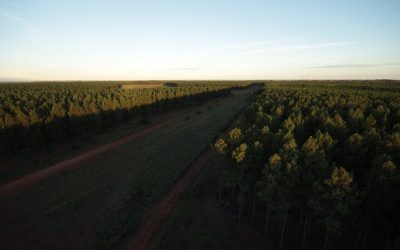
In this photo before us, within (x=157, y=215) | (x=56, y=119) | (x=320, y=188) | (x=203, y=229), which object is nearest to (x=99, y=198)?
(x=157, y=215)

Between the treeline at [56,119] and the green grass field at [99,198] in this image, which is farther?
the treeline at [56,119]

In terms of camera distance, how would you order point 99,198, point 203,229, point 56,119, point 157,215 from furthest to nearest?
1. point 56,119
2. point 99,198
3. point 157,215
4. point 203,229

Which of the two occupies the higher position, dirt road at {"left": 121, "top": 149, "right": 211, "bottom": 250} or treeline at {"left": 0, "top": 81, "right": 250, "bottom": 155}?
treeline at {"left": 0, "top": 81, "right": 250, "bottom": 155}

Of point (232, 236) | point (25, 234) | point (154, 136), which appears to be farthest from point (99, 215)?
point (154, 136)

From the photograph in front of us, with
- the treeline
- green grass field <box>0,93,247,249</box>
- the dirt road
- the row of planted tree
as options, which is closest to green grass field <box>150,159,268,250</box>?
the dirt road

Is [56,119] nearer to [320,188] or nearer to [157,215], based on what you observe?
[157,215]

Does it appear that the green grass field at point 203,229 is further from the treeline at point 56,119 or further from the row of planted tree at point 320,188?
the treeline at point 56,119

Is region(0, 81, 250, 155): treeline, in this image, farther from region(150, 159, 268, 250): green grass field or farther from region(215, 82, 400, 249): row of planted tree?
region(215, 82, 400, 249): row of planted tree

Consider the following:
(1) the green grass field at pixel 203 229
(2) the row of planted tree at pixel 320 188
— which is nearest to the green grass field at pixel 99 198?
(1) the green grass field at pixel 203 229
